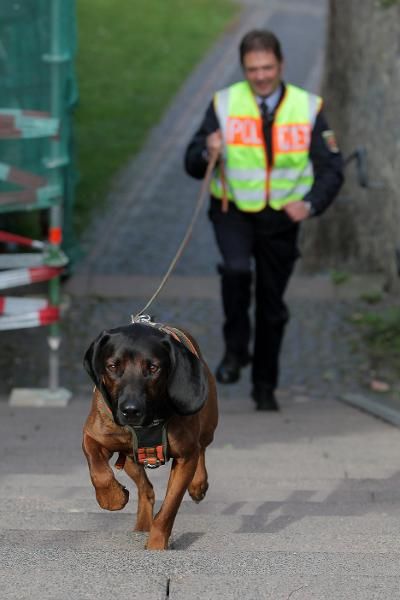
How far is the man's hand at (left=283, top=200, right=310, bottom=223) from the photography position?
690 centimetres

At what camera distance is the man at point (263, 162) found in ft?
22.6

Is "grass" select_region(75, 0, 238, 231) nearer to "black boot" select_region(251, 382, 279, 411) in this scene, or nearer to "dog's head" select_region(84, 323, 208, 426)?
"black boot" select_region(251, 382, 279, 411)

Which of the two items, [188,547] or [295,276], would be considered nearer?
[188,547]

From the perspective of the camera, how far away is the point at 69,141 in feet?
31.7

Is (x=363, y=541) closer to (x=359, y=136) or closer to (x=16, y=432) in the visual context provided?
(x=16, y=432)

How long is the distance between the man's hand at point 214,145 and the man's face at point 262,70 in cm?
31

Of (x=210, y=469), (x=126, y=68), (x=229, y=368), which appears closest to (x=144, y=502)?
(x=210, y=469)

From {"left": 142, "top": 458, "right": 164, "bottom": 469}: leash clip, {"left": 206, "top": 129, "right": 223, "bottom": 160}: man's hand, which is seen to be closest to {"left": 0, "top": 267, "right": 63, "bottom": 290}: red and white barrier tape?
{"left": 206, "top": 129, "right": 223, "bottom": 160}: man's hand

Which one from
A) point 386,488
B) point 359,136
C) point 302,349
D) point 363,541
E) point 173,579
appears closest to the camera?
point 173,579

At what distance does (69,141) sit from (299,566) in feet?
21.1

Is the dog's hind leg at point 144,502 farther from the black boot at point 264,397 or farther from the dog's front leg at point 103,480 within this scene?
the black boot at point 264,397

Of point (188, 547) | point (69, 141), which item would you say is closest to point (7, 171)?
point (69, 141)

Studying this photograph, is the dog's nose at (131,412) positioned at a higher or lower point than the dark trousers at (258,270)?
higher

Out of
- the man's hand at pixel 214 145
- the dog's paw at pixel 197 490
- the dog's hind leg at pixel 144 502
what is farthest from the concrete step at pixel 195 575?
the man's hand at pixel 214 145
